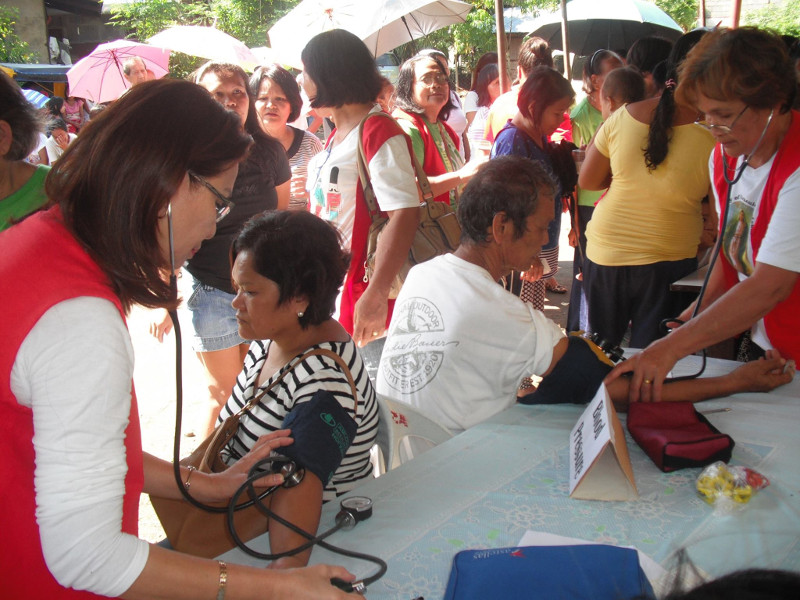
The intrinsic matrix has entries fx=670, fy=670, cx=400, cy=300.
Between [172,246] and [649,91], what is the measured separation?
358cm

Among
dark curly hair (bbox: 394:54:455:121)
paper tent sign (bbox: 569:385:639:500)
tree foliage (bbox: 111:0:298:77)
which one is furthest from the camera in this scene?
tree foliage (bbox: 111:0:298:77)

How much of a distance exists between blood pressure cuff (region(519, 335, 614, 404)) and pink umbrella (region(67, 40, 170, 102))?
6.05 metres

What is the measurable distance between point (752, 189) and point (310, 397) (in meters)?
1.45

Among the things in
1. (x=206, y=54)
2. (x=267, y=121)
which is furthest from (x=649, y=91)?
(x=206, y=54)

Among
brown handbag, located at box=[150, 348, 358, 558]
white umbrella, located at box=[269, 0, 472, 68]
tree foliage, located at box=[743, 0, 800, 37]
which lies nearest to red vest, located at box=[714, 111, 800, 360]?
brown handbag, located at box=[150, 348, 358, 558]

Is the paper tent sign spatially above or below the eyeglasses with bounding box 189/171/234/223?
below

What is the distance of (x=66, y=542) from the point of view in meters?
0.82

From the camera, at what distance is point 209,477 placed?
130 cm

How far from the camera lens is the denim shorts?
2625 mm

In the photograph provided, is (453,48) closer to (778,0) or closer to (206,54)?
(778,0)

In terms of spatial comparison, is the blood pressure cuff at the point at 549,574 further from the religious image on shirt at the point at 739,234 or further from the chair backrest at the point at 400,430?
the religious image on shirt at the point at 739,234

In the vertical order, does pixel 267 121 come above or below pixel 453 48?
below

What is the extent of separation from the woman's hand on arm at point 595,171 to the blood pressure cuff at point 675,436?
1799 millimetres

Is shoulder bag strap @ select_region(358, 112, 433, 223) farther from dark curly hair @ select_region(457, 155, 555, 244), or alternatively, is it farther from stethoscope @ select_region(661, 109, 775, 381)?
stethoscope @ select_region(661, 109, 775, 381)
